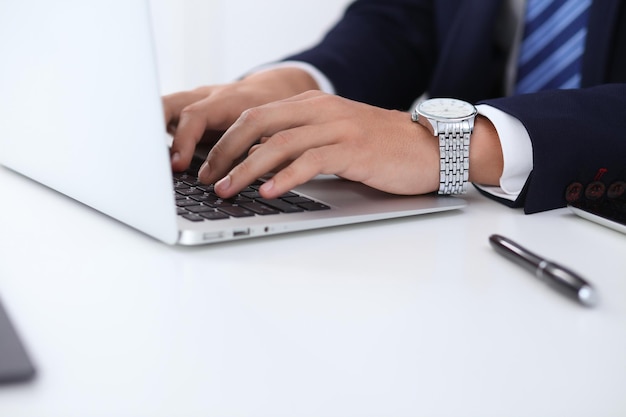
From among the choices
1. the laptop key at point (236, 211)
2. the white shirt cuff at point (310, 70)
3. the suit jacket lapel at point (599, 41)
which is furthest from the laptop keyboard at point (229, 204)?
the suit jacket lapel at point (599, 41)

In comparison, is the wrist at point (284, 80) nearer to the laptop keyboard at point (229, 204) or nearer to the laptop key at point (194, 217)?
the laptop keyboard at point (229, 204)

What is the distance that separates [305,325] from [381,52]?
3.42 feet

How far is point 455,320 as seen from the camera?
1.50 feet

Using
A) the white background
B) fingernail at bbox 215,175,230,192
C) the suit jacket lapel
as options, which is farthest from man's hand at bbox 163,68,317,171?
the white background

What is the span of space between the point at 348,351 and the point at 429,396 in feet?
0.19

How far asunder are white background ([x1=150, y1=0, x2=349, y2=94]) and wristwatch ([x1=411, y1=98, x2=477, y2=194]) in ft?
7.67

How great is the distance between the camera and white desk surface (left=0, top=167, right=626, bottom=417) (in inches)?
14.2

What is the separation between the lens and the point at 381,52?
4.56 ft

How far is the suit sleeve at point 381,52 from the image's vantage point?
49.9 inches

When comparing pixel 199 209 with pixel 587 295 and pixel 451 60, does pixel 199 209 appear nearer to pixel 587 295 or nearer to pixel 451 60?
pixel 587 295

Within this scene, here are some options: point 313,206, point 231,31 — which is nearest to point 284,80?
point 313,206

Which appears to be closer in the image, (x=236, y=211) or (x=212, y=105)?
(x=236, y=211)

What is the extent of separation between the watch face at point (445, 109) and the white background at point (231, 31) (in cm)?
230

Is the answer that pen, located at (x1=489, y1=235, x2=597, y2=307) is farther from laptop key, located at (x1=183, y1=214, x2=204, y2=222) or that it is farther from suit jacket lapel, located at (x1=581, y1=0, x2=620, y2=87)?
suit jacket lapel, located at (x1=581, y1=0, x2=620, y2=87)
